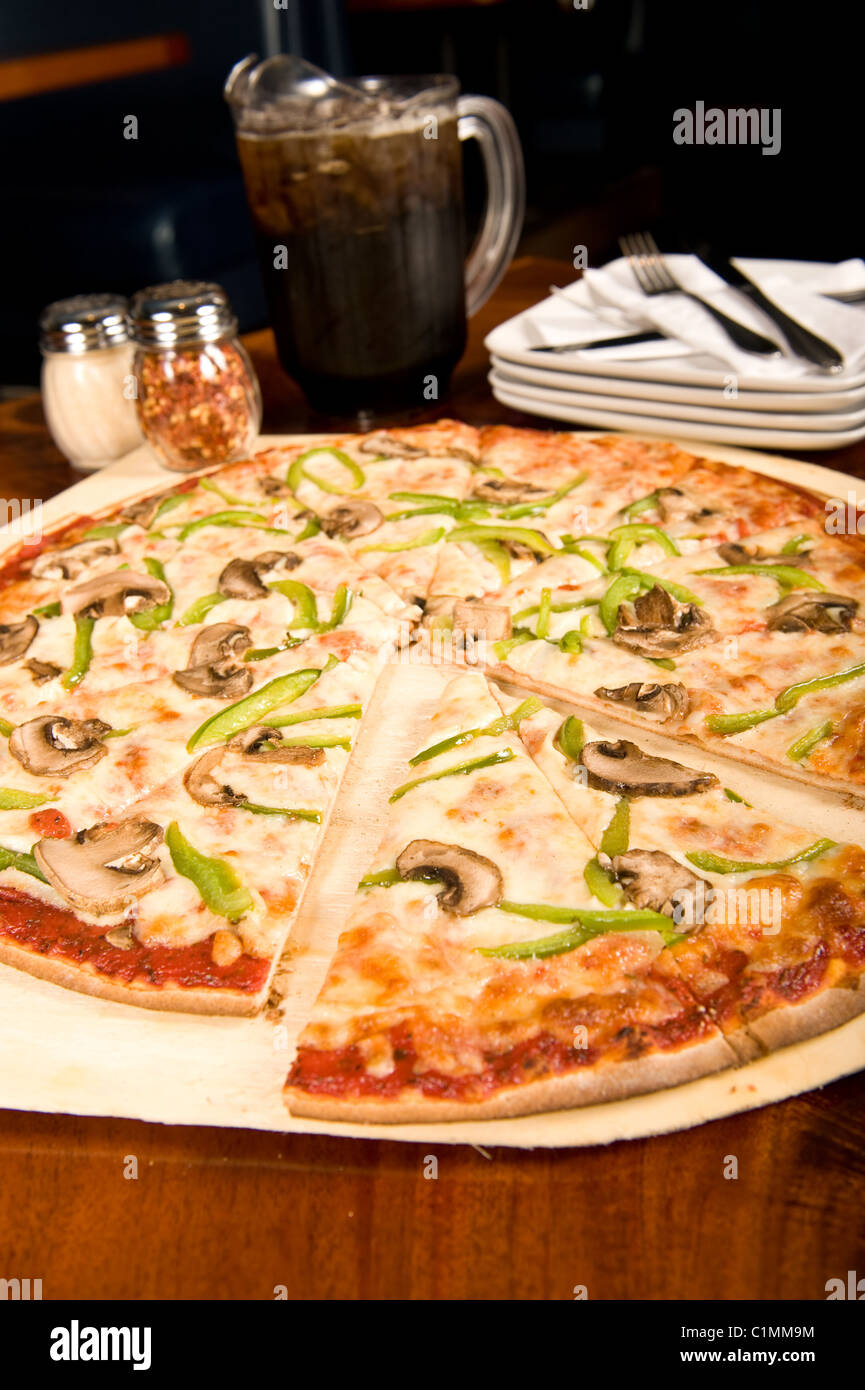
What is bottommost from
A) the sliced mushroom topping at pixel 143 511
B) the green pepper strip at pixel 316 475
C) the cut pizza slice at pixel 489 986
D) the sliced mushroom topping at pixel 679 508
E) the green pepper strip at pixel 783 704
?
the cut pizza slice at pixel 489 986

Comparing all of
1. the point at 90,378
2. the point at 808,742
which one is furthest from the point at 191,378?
the point at 808,742

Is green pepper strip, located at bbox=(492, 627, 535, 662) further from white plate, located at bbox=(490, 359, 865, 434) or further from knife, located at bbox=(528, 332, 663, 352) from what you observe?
knife, located at bbox=(528, 332, 663, 352)

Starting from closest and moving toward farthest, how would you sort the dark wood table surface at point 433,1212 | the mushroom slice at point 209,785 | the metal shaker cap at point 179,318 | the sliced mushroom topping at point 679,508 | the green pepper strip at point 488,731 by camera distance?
the dark wood table surface at point 433,1212, the mushroom slice at point 209,785, the green pepper strip at point 488,731, the sliced mushroom topping at point 679,508, the metal shaker cap at point 179,318

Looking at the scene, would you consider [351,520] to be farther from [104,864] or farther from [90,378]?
[104,864]

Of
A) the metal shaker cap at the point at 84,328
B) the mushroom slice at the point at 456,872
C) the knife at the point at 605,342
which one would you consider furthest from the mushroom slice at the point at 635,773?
the metal shaker cap at the point at 84,328

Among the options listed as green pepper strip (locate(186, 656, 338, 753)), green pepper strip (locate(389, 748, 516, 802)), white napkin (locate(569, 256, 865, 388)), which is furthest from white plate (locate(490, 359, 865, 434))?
green pepper strip (locate(389, 748, 516, 802))

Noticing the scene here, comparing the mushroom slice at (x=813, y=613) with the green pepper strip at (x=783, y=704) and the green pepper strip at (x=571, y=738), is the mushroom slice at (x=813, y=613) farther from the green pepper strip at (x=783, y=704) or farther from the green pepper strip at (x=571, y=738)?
the green pepper strip at (x=571, y=738)

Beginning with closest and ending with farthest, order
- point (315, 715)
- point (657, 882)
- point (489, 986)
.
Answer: point (489, 986)
point (657, 882)
point (315, 715)

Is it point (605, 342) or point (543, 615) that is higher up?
point (605, 342)
